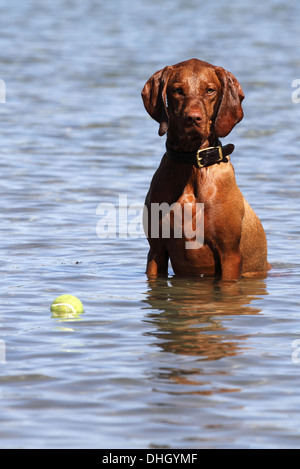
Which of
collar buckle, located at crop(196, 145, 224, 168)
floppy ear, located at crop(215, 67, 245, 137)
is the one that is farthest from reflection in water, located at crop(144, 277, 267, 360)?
floppy ear, located at crop(215, 67, 245, 137)

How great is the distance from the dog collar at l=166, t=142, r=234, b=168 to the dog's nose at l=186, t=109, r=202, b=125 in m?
0.33

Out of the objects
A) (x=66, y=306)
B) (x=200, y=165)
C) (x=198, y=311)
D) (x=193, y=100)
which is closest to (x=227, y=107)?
(x=193, y=100)

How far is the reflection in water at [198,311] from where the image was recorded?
19.7 feet

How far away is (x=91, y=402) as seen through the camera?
504 centimetres

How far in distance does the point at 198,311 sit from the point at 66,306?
0.90m

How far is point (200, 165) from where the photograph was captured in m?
7.36

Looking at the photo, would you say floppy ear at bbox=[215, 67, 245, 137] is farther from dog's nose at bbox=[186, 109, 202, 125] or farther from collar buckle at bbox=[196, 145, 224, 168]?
dog's nose at bbox=[186, 109, 202, 125]

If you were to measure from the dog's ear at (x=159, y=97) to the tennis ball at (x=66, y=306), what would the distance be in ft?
4.53

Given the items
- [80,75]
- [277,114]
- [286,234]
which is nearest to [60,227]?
[286,234]

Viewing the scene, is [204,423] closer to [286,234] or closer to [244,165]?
[286,234]

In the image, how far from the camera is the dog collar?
7.34 meters

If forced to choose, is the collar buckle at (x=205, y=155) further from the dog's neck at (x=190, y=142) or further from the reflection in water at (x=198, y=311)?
the reflection in water at (x=198, y=311)

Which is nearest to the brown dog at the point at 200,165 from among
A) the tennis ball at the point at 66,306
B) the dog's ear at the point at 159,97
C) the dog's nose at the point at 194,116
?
the dog's ear at the point at 159,97

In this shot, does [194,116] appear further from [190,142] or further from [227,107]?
[227,107]
